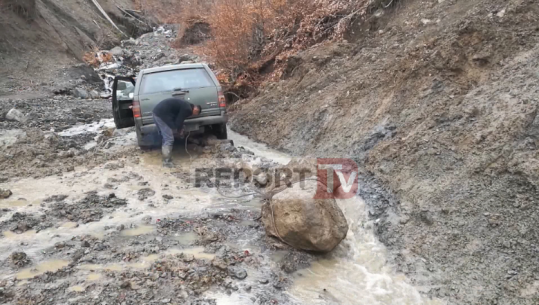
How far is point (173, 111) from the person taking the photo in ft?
23.5

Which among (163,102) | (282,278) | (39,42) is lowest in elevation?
(282,278)

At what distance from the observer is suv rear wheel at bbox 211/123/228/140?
8344 millimetres

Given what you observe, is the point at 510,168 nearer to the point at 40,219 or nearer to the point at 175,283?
the point at 175,283

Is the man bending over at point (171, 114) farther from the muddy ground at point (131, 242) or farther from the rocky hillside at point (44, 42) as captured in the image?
the rocky hillside at point (44, 42)

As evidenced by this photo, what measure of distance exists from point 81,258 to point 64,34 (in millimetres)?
19731

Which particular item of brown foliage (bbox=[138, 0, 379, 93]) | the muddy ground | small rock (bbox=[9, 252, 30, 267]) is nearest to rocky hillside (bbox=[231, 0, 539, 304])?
the muddy ground

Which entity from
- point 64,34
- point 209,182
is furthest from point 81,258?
point 64,34

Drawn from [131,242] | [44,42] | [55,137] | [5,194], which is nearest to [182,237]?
[131,242]

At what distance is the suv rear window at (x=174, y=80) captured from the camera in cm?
759

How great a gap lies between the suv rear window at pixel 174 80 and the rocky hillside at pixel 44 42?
837 cm

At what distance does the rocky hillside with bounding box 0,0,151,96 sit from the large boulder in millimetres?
12388

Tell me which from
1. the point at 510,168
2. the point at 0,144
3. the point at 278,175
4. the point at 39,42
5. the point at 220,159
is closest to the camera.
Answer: the point at 510,168

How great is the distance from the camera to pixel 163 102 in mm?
7102

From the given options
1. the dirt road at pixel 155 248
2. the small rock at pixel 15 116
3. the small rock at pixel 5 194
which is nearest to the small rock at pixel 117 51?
the small rock at pixel 15 116
